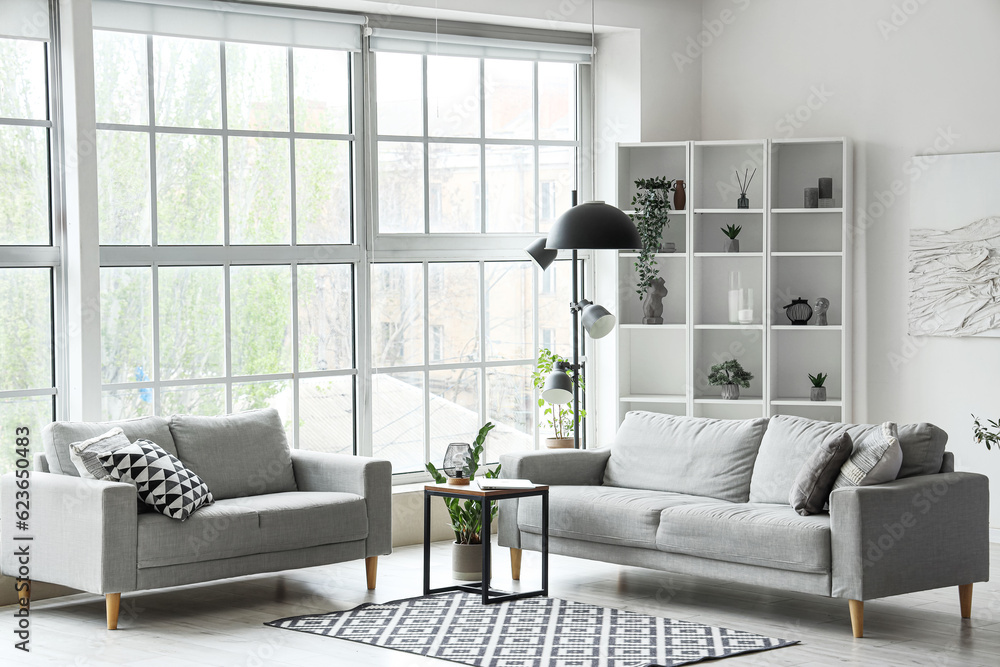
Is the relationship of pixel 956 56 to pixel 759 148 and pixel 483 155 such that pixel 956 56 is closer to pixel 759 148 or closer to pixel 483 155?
pixel 759 148

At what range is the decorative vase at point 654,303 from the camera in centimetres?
734

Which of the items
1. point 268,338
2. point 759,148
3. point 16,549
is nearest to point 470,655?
point 16,549

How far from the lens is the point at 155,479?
500 cm

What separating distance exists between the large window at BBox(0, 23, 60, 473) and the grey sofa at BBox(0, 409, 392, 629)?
569mm

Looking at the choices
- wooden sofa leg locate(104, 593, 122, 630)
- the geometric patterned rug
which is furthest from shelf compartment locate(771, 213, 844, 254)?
wooden sofa leg locate(104, 593, 122, 630)

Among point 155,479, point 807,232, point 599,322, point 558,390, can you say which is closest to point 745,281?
point 807,232

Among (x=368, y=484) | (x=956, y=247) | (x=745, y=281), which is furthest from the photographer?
(x=745, y=281)

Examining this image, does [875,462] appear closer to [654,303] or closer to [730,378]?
[730,378]

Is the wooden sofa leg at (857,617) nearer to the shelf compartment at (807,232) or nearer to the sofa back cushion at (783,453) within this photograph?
the sofa back cushion at (783,453)

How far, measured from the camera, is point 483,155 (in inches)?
283

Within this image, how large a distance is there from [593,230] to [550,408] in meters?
1.81

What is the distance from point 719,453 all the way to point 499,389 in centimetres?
193

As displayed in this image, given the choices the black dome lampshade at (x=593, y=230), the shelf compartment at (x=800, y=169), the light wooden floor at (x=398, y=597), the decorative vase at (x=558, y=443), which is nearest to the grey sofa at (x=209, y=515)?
the light wooden floor at (x=398, y=597)

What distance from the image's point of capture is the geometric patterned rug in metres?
Answer: 4.39
